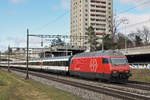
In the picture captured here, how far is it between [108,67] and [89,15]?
4950 inches

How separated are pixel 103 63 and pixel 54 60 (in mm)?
22594

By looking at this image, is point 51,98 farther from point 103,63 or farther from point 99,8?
point 99,8

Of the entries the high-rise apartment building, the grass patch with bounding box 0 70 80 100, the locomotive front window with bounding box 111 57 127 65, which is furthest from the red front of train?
the high-rise apartment building

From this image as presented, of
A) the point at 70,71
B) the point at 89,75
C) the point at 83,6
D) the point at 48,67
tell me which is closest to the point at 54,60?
the point at 48,67

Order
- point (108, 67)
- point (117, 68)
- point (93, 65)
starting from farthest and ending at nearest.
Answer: point (93, 65), point (108, 67), point (117, 68)

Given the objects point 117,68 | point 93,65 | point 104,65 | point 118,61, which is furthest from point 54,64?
point 117,68

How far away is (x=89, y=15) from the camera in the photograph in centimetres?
14838

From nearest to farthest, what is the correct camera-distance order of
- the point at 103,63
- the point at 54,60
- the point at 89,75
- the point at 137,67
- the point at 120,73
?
1. the point at 120,73
2. the point at 103,63
3. the point at 89,75
4. the point at 137,67
5. the point at 54,60

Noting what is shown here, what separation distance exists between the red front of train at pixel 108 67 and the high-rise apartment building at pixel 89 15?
11147 centimetres

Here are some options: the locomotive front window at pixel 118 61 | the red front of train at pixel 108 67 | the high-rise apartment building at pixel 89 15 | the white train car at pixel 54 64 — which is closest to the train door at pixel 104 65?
the red front of train at pixel 108 67

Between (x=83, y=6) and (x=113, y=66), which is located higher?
(x=83, y=6)

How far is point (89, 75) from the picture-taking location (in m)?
29.9

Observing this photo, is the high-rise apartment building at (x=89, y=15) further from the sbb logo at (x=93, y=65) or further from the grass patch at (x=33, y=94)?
the grass patch at (x=33, y=94)

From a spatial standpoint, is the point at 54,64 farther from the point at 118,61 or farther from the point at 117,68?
the point at 117,68
